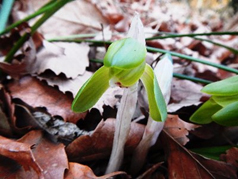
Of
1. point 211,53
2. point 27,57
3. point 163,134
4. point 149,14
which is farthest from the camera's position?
point 149,14

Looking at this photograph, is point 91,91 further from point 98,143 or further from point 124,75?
point 98,143

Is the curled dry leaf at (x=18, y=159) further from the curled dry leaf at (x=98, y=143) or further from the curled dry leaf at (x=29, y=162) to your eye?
the curled dry leaf at (x=98, y=143)

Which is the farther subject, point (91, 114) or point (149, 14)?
point (149, 14)

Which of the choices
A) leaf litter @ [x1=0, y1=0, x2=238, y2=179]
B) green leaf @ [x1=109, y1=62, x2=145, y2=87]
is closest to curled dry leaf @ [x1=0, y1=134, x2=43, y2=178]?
leaf litter @ [x1=0, y1=0, x2=238, y2=179]

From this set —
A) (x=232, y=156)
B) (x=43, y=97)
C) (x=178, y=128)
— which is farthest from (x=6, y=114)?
(x=232, y=156)

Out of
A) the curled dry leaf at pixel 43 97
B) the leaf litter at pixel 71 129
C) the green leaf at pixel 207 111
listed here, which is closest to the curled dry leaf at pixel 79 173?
the leaf litter at pixel 71 129

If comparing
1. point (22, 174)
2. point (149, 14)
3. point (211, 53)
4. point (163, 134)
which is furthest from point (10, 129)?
point (149, 14)

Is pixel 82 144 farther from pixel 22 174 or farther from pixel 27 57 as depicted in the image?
pixel 27 57

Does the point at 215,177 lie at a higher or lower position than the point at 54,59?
lower
